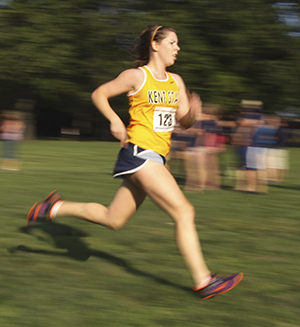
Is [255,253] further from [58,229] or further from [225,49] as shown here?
[225,49]

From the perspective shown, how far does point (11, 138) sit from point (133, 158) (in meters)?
9.74

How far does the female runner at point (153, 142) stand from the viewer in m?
3.82

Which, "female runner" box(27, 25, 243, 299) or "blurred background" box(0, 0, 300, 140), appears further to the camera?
"blurred background" box(0, 0, 300, 140)

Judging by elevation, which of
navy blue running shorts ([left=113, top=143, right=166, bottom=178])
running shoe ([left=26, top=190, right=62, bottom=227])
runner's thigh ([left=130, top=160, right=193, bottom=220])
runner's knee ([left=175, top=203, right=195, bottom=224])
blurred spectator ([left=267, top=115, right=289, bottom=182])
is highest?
navy blue running shorts ([left=113, top=143, right=166, bottom=178])

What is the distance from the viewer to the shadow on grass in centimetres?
449

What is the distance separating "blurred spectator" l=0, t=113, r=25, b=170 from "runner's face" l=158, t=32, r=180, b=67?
30.4 feet

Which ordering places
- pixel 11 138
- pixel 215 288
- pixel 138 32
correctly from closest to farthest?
pixel 215 288
pixel 11 138
pixel 138 32

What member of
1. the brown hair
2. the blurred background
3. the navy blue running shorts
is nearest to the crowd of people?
the brown hair

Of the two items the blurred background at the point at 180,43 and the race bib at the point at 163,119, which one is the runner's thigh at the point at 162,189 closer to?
the race bib at the point at 163,119

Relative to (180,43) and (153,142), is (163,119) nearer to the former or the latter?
(153,142)

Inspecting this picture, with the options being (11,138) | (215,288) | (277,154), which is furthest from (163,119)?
(11,138)

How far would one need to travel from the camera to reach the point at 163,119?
4012 mm

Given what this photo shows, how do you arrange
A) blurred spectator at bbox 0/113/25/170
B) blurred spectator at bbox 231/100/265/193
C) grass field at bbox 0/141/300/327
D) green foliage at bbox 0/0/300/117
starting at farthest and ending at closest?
green foliage at bbox 0/0/300/117 → blurred spectator at bbox 0/113/25/170 → blurred spectator at bbox 231/100/265/193 → grass field at bbox 0/141/300/327

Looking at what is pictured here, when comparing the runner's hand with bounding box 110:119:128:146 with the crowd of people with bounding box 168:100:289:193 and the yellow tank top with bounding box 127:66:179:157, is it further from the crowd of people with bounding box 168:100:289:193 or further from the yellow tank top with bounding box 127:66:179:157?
the crowd of people with bounding box 168:100:289:193
